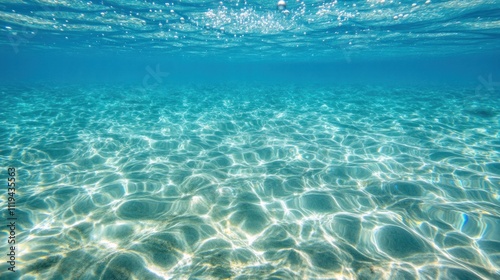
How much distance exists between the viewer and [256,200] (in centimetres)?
561

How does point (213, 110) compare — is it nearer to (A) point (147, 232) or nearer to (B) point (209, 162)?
(B) point (209, 162)

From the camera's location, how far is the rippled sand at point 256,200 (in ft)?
12.4

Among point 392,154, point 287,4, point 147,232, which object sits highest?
point 287,4

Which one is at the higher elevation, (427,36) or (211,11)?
(211,11)

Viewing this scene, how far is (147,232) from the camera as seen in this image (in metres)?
4.45

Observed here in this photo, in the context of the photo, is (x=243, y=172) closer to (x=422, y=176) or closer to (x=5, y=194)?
(x=422, y=176)

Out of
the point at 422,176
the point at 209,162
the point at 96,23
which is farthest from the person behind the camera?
the point at 96,23

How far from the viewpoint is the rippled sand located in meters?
3.77

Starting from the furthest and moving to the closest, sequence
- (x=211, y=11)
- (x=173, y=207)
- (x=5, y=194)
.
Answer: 1. (x=211, y=11)
2. (x=5, y=194)
3. (x=173, y=207)

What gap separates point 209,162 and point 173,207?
2525 millimetres

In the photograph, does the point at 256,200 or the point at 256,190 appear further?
the point at 256,190

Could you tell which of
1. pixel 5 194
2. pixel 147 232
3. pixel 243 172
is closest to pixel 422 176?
pixel 243 172

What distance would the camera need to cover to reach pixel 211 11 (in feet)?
56.0

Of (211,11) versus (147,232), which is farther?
(211,11)
